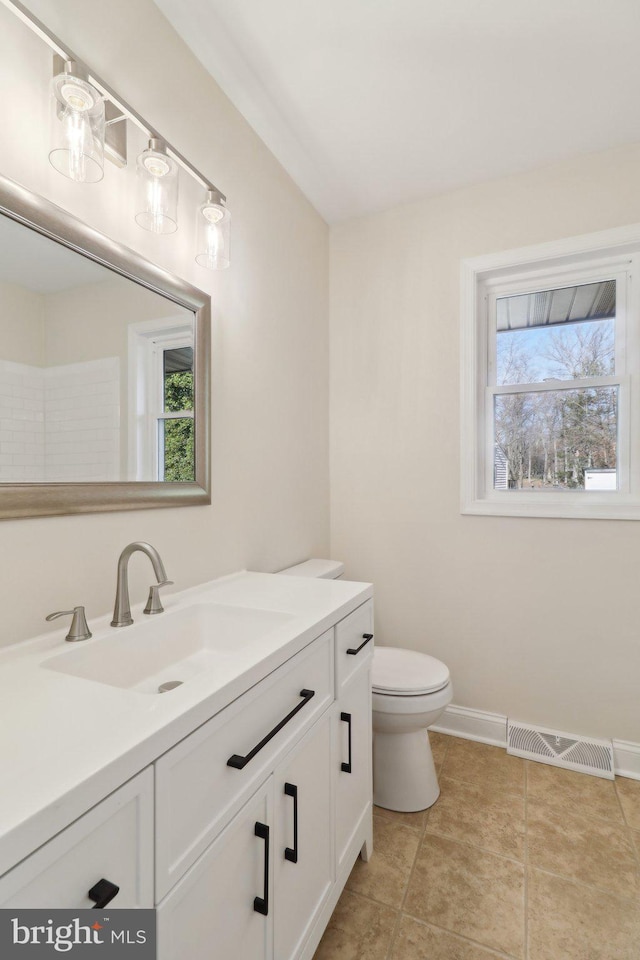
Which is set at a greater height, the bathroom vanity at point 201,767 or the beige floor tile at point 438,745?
the bathroom vanity at point 201,767

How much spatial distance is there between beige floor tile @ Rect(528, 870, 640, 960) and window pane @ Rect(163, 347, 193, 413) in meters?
1.71

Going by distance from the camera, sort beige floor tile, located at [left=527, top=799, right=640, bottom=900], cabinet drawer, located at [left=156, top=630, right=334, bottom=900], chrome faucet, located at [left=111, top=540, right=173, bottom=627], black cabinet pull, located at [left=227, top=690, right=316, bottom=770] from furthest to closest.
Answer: beige floor tile, located at [left=527, top=799, right=640, bottom=900] < chrome faucet, located at [left=111, top=540, right=173, bottom=627] < black cabinet pull, located at [left=227, top=690, right=316, bottom=770] < cabinet drawer, located at [left=156, top=630, right=334, bottom=900]

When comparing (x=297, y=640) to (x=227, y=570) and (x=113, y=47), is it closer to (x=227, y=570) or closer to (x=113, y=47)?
(x=227, y=570)

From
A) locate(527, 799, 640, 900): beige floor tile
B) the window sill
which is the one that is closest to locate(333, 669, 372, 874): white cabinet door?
locate(527, 799, 640, 900): beige floor tile

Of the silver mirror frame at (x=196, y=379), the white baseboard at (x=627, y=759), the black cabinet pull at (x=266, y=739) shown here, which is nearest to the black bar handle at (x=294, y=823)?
the black cabinet pull at (x=266, y=739)

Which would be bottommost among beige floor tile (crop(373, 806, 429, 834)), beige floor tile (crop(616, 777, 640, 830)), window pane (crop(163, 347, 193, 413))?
beige floor tile (crop(616, 777, 640, 830))

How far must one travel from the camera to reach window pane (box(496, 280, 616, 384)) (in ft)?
6.77

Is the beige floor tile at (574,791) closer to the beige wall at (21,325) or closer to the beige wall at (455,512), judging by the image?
the beige wall at (455,512)

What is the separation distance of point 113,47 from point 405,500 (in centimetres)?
191

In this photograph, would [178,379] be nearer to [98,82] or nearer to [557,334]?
[98,82]

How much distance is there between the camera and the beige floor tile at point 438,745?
202cm

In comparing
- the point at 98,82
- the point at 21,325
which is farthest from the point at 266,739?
the point at 98,82

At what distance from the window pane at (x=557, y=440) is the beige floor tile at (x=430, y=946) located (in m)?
1.62

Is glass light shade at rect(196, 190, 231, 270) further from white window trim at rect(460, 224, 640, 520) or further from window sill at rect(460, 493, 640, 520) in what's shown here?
window sill at rect(460, 493, 640, 520)
